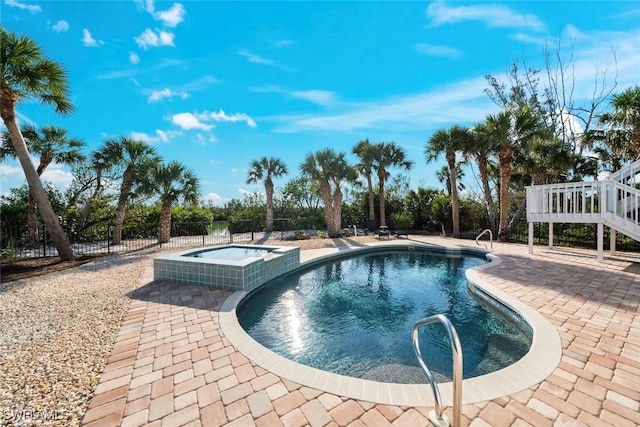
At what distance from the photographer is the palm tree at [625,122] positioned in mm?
7656

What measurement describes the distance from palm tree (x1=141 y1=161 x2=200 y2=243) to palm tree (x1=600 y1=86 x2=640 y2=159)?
1514cm

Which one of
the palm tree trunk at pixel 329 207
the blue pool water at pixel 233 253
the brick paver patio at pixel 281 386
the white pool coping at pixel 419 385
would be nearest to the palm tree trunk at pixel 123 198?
the blue pool water at pixel 233 253

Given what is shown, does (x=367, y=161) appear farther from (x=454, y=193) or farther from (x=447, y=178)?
(x=447, y=178)

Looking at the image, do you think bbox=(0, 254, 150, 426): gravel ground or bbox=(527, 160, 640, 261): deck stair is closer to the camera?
bbox=(0, 254, 150, 426): gravel ground

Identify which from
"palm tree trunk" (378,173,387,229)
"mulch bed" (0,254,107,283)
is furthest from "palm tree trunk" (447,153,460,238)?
"mulch bed" (0,254,107,283)

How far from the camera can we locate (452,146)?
12.8 m

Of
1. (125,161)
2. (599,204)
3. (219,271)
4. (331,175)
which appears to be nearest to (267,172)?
(331,175)

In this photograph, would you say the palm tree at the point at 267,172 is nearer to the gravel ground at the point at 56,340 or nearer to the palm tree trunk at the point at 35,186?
the palm tree trunk at the point at 35,186

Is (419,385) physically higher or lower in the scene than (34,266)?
lower

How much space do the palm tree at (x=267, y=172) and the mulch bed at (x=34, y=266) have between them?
9.20m

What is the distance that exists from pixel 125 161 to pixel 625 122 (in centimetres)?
1766

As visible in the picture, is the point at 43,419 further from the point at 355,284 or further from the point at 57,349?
the point at 355,284

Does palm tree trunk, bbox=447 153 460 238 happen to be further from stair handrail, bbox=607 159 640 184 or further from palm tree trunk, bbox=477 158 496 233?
stair handrail, bbox=607 159 640 184

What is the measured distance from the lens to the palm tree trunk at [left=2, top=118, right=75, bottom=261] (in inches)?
279
